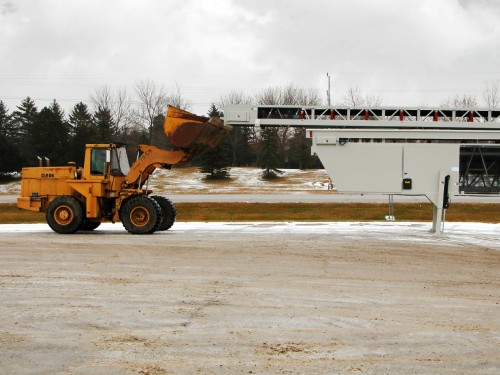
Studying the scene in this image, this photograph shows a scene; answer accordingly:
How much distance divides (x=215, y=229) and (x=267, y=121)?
12.5 feet

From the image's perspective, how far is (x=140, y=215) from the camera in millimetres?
14594

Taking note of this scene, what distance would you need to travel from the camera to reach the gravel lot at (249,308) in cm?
500

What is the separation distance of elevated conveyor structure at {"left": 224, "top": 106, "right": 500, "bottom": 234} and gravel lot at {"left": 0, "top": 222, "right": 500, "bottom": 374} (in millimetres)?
2037

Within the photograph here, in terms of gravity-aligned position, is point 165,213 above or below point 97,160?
below

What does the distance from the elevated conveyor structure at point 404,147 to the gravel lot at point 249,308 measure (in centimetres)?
204

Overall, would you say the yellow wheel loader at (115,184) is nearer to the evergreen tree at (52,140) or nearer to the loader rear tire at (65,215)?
the loader rear tire at (65,215)

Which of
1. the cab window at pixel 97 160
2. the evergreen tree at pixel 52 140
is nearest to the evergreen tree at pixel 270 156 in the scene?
the evergreen tree at pixel 52 140

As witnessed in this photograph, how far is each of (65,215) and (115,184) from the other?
1569 mm

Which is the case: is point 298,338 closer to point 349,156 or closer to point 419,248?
point 419,248

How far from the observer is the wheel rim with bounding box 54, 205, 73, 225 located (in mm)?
14773

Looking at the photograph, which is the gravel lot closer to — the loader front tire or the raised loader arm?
the raised loader arm

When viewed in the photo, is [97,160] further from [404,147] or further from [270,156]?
[270,156]

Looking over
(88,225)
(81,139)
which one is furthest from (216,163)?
(88,225)

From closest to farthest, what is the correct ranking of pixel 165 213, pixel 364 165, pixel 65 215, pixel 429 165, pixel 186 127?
1. pixel 429 165
2. pixel 364 165
3. pixel 186 127
4. pixel 65 215
5. pixel 165 213
